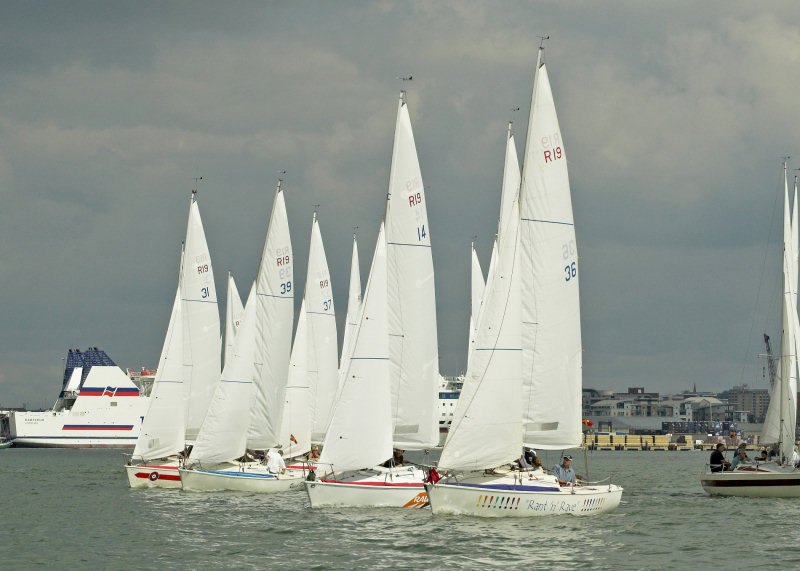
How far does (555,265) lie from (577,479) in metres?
5.72

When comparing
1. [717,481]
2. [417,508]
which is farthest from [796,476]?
[417,508]

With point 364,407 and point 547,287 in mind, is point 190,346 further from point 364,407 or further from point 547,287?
point 547,287

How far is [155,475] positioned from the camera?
45.9m

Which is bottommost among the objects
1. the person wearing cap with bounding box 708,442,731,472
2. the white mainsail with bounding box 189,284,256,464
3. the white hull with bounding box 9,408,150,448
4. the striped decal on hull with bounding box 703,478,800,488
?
the striped decal on hull with bounding box 703,478,800,488

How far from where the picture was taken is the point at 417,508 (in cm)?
3259

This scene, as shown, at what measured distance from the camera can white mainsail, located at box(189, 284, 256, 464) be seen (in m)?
41.9

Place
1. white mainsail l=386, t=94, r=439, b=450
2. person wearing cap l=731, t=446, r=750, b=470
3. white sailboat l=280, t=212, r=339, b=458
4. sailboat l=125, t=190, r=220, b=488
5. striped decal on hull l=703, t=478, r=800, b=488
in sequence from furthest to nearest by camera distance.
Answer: sailboat l=125, t=190, r=220, b=488 < white sailboat l=280, t=212, r=339, b=458 < person wearing cap l=731, t=446, r=750, b=470 < striped decal on hull l=703, t=478, r=800, b=488 < white mainsail l=386, t=94, r=439, b=450

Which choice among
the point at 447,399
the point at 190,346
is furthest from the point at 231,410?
the point at 447,399

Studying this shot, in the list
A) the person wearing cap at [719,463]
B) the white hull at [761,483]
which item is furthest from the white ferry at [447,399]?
the white hull at [761,483]

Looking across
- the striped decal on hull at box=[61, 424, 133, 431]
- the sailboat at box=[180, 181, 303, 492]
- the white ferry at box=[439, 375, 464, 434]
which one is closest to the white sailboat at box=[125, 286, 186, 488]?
the sailboat at box=[180, 181, 303, 492]

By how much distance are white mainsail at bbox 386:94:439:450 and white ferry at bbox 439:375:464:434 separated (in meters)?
94.1

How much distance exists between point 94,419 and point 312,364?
94324 mm

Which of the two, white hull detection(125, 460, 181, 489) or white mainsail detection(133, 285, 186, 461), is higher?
white mainsail detection(133, 285, 186, 461)

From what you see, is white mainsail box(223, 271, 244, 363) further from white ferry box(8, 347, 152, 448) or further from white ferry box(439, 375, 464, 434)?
white ferry box(8, 347, 152, 448)
